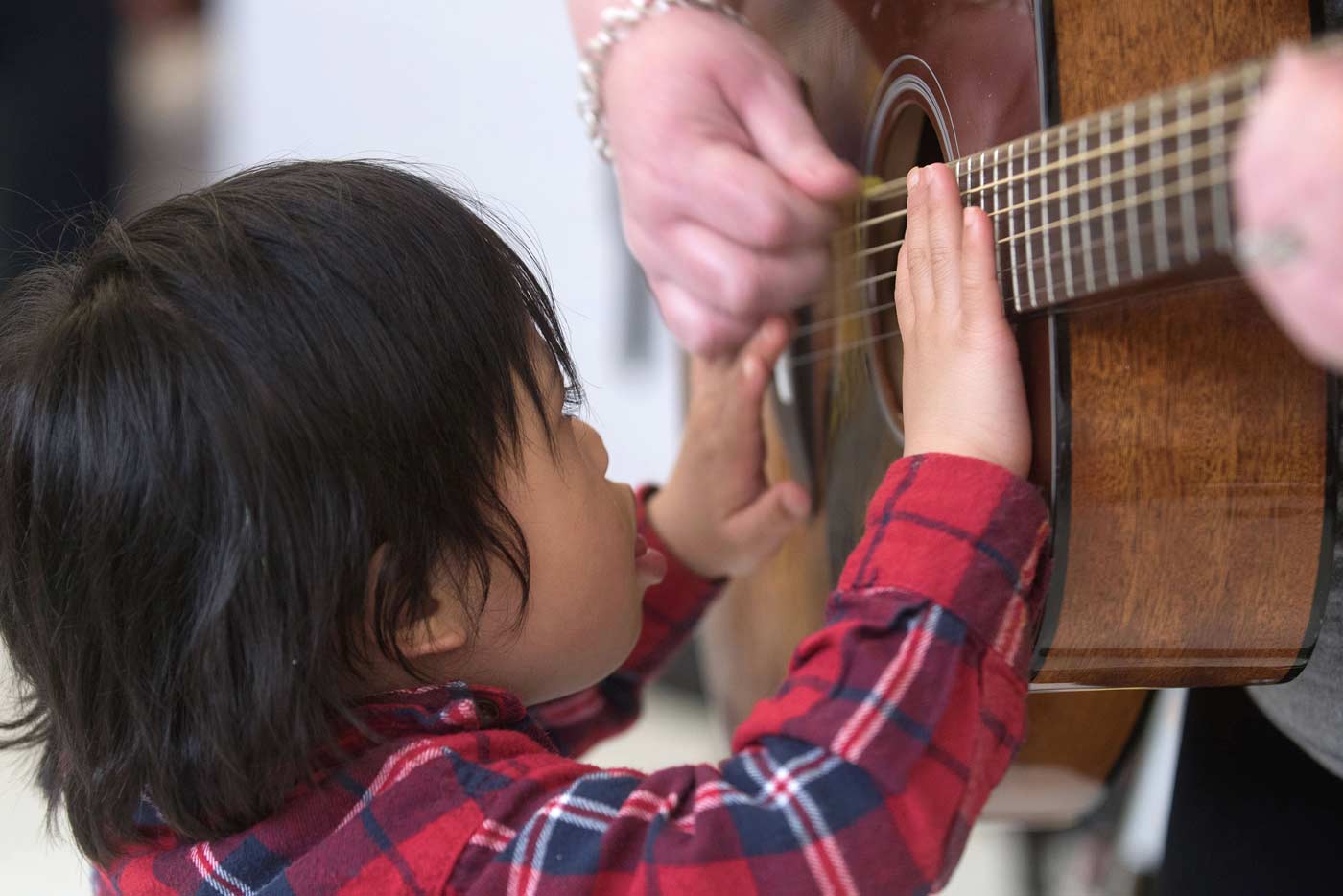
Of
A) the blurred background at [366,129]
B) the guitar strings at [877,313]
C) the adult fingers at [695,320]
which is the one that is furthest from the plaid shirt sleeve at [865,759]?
the blurred background at [366,129]

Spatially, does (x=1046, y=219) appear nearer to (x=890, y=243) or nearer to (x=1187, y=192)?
(x=1187, y=192)

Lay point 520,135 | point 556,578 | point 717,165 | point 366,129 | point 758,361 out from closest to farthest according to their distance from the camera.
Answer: point 556,578 < point 717,165 < point 758,361 < point 520,135 < point 366,129

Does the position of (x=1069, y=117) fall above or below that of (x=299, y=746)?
above

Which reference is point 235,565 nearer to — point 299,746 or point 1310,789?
point 299,746

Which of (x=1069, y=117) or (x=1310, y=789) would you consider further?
(x=1310, y=789)

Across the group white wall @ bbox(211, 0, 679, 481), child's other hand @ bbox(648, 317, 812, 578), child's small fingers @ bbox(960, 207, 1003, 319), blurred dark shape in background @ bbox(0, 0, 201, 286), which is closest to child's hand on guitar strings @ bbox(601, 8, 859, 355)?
child's other hand @ bbox(648, 317, 812, 578)

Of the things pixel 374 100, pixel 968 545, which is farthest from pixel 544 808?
pixel 374 100

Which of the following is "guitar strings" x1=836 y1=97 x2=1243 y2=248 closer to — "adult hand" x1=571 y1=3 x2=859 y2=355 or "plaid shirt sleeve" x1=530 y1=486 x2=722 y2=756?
"adult hand" x1=571 y1=3 x2=859 y2=355

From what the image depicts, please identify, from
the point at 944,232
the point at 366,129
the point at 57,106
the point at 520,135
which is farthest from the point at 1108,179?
the point at 57,106

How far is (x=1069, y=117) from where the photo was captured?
568 millimetres

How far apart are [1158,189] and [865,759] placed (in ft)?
0.88

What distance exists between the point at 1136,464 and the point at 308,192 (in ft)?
1.49

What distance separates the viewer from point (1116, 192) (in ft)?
1.63

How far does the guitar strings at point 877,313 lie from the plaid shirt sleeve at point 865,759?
4.0 inches
